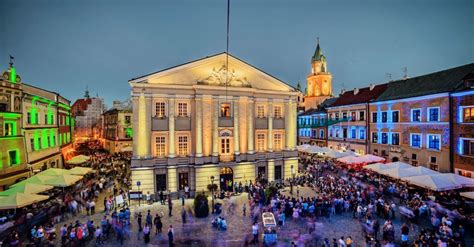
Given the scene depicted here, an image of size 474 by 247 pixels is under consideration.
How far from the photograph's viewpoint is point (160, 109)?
2670 cm

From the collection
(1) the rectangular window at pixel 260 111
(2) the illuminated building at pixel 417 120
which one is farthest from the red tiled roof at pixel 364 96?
(1) the rectangular window at pixel 260 111

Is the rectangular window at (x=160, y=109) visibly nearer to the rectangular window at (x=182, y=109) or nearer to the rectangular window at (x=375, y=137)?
the rectangular window at (x=182, y=109)

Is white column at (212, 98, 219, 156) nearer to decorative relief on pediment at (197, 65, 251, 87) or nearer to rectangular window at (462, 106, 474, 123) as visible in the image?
decorative relief on pediment at (197, 65, 251, 87)

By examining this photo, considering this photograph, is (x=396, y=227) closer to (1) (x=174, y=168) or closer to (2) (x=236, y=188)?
(2) (x=236, y=188)

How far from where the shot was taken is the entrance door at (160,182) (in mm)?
26203

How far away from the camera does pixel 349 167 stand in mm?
36844

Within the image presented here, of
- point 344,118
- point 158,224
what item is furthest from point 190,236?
point 344,118

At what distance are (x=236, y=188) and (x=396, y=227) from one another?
49.1 ft

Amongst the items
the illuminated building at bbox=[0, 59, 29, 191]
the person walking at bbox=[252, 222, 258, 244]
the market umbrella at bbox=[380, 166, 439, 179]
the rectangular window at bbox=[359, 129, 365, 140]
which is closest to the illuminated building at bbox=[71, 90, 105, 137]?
the illuminated building at bbox=[0, 59, 29, 191]

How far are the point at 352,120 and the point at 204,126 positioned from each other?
28.7 m

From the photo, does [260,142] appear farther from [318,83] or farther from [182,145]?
[318,83]

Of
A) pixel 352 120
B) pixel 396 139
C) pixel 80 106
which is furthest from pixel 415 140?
pixel 80 106

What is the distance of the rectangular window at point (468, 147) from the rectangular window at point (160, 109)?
3093cm

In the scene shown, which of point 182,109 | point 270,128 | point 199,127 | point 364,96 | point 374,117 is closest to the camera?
point 199,127
